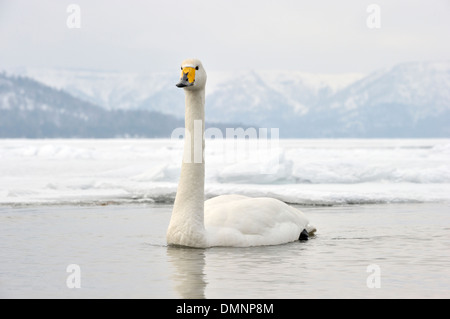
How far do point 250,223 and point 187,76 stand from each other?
Answer: 2.02m

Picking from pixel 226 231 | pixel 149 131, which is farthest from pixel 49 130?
pixel 226 231

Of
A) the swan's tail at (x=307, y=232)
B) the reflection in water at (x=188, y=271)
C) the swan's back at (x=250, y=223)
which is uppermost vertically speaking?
the swan's back at (x=250, y=223)

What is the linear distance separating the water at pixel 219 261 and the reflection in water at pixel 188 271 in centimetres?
1

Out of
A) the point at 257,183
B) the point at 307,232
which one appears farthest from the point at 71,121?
the point at 307,232

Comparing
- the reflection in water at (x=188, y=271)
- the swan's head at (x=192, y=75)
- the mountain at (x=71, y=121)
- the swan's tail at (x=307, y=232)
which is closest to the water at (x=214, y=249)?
the reflection in water at (x=188, y=271)

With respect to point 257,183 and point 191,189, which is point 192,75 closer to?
point 191,189

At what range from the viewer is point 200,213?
992 centimetres

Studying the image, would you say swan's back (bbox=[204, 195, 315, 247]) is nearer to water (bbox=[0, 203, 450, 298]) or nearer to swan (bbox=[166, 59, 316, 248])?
swan (bbox=[166, 59, 316, 248])

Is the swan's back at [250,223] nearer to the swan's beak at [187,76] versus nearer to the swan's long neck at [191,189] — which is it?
the swan's long neck at [191,189]

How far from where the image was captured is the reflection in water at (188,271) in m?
7.27

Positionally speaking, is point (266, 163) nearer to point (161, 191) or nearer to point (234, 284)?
point (161, 191)

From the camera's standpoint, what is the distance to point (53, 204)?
16.3 metres

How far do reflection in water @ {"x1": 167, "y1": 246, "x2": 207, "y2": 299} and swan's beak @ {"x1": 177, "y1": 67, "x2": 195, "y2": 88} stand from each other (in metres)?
1.98

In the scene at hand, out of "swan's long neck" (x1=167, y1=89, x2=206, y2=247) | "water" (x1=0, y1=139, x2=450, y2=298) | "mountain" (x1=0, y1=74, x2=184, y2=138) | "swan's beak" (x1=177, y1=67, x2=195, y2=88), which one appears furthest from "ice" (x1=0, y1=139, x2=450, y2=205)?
"mountain" (x1=0, y1=74, x2=184, y2=138)
